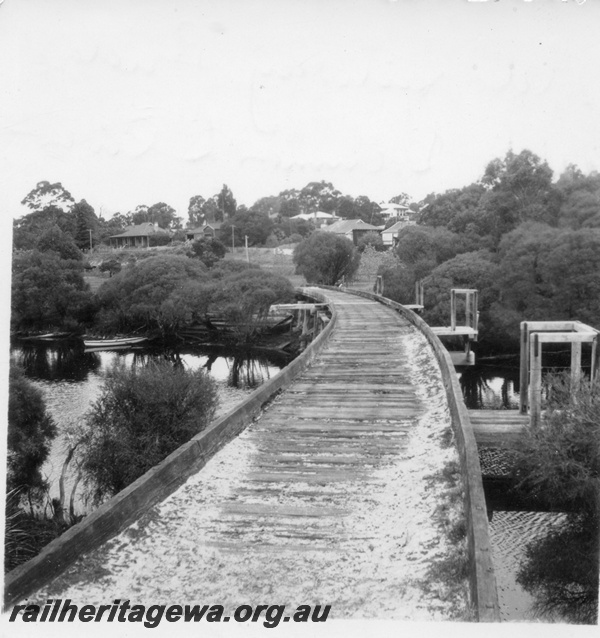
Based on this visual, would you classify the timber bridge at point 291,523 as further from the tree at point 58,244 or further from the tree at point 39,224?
the tree at point 58,244

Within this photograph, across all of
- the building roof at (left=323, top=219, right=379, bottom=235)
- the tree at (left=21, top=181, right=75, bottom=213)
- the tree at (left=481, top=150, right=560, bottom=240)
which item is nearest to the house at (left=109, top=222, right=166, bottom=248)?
the tree at (left=21, top=181, right=75, bottom=213)

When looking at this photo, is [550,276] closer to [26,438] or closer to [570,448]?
[570,448]

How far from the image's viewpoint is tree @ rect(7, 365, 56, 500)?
564 inches

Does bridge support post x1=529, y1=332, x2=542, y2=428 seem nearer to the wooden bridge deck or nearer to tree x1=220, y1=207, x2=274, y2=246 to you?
the wooden bridge deck

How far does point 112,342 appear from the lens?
33938mm

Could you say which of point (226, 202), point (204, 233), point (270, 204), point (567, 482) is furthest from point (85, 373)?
point (270, 204)

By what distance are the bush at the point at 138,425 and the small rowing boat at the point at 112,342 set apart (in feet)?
62.8

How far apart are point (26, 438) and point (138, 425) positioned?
3.21 meters

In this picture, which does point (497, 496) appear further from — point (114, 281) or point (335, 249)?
point (335, 249)

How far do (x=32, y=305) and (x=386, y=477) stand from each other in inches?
1177

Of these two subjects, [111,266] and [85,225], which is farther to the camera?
[111,266]

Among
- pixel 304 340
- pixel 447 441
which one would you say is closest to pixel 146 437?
pixel 447 441

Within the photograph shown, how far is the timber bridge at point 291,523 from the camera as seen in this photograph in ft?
12.4

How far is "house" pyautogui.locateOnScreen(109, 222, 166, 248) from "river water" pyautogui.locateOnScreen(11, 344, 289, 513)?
242 inches
